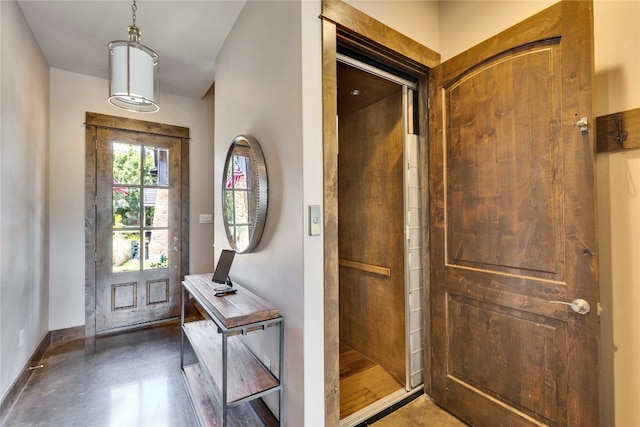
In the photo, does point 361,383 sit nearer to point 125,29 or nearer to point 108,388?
point 108,388

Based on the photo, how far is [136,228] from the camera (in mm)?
3242

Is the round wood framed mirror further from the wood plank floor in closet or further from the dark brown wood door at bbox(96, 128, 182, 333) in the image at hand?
the dark brown wood door at bbox(96, 128, 182, 333)

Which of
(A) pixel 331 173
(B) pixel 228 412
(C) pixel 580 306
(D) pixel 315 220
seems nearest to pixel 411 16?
(A) pixel 331 173

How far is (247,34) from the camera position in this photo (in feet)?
6.77

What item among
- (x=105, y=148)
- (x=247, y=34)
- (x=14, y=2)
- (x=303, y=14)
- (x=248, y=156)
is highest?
(x=14, y=2)

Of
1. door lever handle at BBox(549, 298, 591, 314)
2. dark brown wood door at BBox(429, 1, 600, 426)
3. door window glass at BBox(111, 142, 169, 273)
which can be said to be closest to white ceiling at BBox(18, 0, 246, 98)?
door window glass at BBox(111, 142, 169, 273)

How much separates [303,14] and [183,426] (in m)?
2.47

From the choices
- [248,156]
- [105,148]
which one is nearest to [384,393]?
[248,156]

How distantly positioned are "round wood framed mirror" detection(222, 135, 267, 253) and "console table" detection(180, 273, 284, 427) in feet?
1.28

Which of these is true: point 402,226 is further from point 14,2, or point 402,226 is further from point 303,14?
point 14,2

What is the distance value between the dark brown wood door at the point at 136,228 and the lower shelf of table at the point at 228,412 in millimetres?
1620

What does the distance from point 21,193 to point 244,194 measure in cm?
174

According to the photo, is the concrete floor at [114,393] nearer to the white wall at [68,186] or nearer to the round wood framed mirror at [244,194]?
the white wall at [68,186]

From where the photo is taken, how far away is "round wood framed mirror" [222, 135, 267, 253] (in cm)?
180
